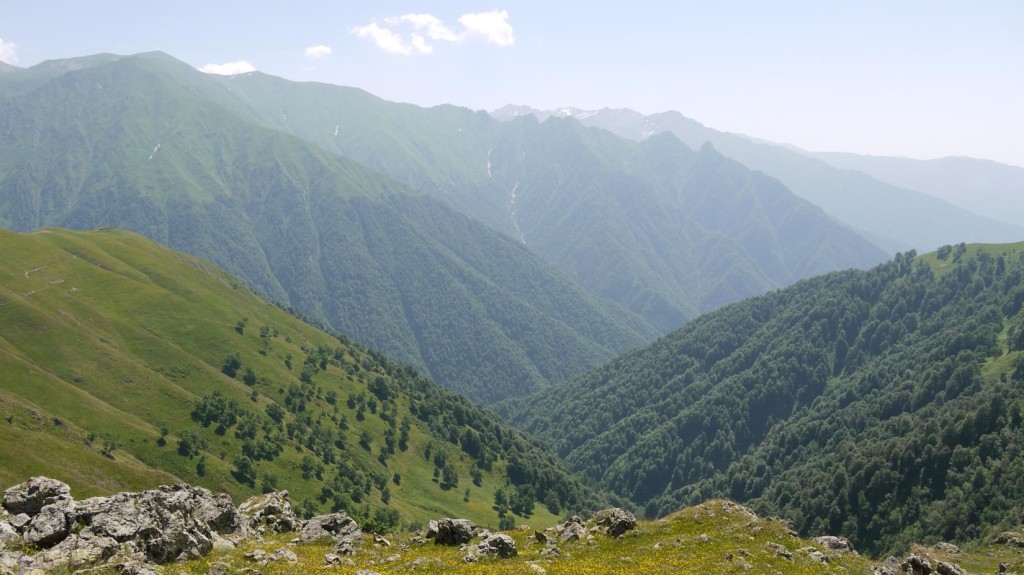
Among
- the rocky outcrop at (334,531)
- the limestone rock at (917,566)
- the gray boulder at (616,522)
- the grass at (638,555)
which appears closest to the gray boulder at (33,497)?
the grass at (638,555)

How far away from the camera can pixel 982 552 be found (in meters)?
63.3

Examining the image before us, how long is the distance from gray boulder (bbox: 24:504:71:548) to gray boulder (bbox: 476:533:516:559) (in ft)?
92.4

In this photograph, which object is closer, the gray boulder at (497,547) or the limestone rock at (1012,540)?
the gray boulder at (497,547)

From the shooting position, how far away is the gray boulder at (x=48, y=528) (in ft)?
126

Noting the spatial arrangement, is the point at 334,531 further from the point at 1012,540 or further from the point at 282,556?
the point at 1012,540

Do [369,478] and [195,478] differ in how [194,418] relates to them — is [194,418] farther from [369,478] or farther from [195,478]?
[369,478]

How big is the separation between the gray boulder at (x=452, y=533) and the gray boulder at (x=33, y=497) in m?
28.2

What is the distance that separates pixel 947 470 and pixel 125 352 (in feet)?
797

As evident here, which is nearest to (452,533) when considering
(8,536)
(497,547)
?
(497,547)

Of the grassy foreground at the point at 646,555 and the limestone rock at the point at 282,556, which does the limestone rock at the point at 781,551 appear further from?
the limestone rock at the point at 282,556

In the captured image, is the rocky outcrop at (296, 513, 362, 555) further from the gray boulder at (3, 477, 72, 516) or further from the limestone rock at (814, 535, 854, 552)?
the limestone rock at (814, 535, 854, 552)

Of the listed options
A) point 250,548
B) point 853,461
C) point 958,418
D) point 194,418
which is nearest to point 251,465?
point 194,418

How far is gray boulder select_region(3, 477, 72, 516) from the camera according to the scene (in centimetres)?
4325

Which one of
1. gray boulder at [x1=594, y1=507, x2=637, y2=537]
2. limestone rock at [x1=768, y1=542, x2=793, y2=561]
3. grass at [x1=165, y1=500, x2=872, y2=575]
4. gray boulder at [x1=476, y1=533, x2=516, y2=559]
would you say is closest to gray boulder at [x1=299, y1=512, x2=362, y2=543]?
grass at [x1=165, y1=500, x2=872, y2=575]
